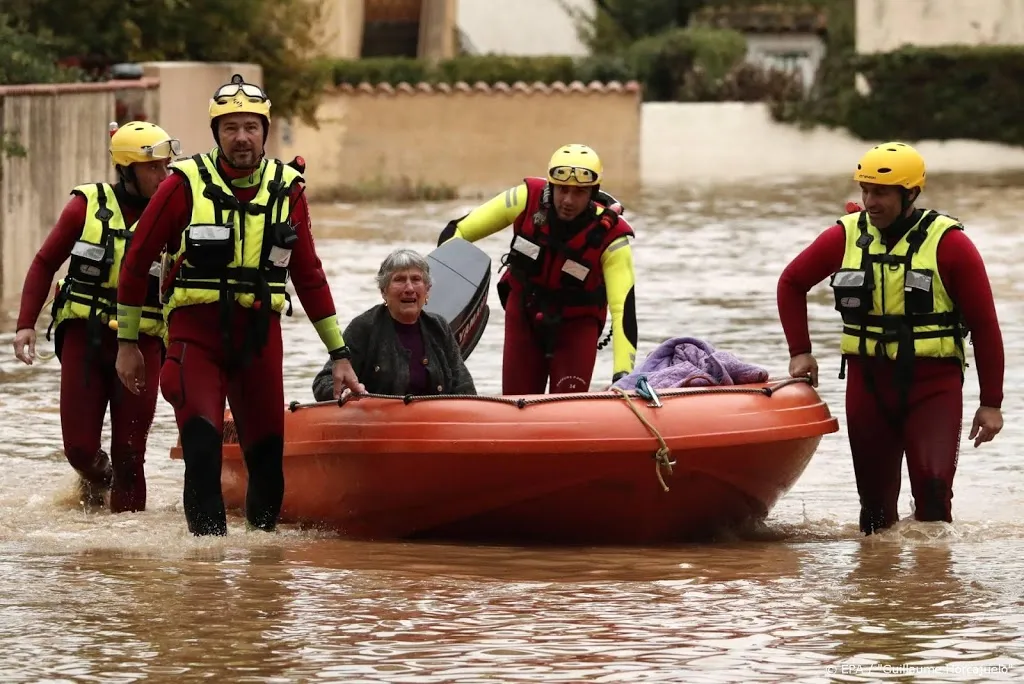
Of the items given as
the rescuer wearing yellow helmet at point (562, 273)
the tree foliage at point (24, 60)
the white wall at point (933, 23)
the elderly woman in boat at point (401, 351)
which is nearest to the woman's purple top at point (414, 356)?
the elderly woman in boat at point (401, 351)

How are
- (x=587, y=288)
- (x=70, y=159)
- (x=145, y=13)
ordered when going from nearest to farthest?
(x=587, y=288), (x=70, y=159), (x=145, y=13)

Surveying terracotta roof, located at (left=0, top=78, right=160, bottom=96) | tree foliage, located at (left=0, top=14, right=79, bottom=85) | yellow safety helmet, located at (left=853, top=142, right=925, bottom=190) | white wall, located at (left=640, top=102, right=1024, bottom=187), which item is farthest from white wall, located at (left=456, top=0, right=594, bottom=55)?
yellow safety helmet, located at (left=853, top=142, right=925, bottom=190)

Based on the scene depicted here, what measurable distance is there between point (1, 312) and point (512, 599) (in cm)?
1035

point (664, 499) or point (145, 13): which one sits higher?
point (145, 13)

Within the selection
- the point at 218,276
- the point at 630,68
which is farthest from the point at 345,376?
the point at 630,68

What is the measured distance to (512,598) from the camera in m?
7.07

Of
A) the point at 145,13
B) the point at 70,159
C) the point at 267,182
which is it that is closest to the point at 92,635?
the point at 267,182

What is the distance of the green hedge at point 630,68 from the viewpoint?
38.1m

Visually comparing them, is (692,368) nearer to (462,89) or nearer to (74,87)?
(74,87)

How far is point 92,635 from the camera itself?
641cm

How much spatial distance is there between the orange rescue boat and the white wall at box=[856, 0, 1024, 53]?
32.0 meters

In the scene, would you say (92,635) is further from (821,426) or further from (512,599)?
(821,426)

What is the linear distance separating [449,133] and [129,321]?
26.5 m

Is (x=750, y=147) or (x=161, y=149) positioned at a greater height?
(x=750, y=147)
